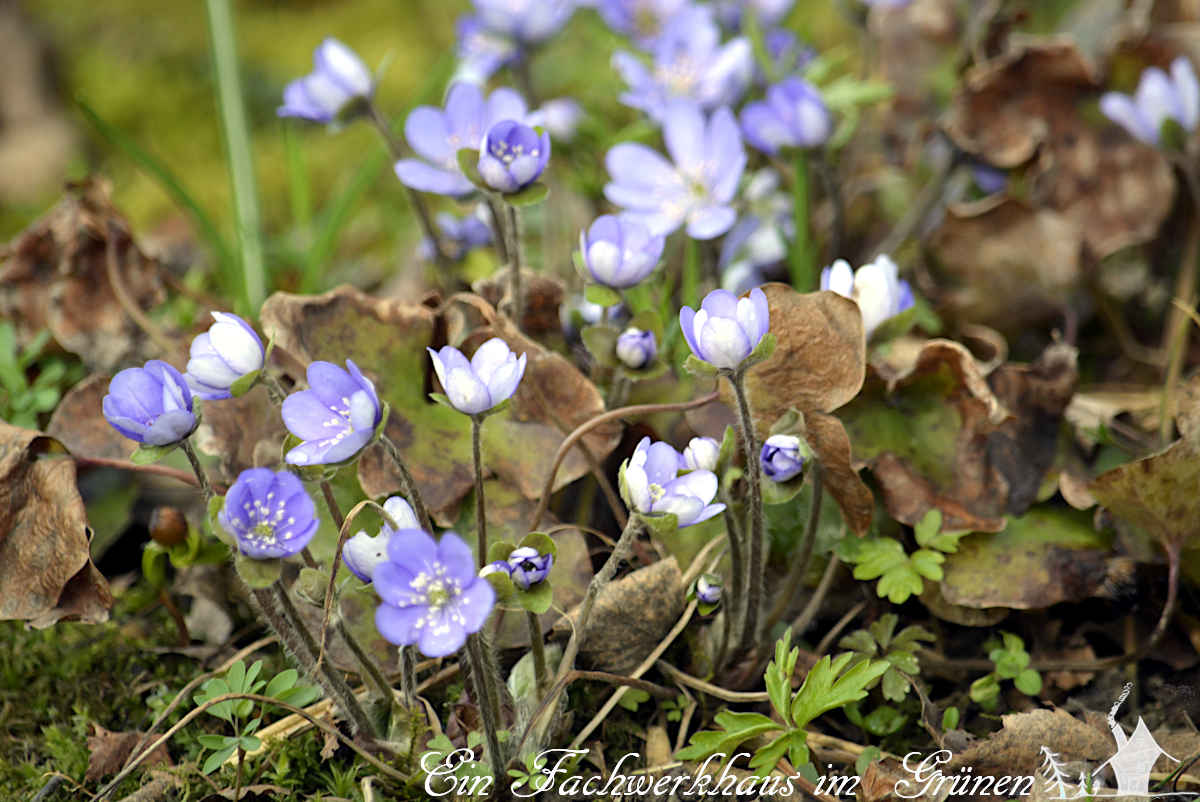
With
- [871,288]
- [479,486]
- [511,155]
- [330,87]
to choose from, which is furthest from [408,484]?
[330,87]

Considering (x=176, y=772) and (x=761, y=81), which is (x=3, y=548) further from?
(x=761, y=81)

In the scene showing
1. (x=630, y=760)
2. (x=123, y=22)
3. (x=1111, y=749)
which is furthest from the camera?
(x=123, y=22)

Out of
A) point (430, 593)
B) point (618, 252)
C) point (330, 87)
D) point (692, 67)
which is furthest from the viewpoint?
point (692, 67)

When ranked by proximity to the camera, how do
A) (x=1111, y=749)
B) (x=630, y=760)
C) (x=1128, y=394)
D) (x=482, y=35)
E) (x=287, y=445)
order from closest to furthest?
(x=287, y=445) → (x=1111, y=749) → (x=630, y=760) → (x=1128, y=394) → (x=482, y=35)

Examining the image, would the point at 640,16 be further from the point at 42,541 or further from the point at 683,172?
the point at 42,541

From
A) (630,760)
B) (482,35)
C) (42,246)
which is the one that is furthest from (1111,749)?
(42,246)

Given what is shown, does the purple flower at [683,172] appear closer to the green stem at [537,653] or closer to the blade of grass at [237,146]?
the green stem at [537,653]
